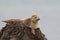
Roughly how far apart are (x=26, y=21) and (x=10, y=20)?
301 millimetres

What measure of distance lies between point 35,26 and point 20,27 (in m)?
0.31

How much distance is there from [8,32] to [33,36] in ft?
1.59

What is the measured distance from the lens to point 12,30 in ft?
47.8

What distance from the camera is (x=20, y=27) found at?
14.6 metres

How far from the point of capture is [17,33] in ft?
47.7

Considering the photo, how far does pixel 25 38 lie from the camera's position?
573 inches

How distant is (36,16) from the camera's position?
14734 mm

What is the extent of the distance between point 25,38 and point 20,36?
103mm

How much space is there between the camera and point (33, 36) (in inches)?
576

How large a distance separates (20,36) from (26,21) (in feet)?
1.16

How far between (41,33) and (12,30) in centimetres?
57

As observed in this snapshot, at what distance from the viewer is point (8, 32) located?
14508 mm

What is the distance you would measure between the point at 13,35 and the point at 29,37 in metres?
0.31

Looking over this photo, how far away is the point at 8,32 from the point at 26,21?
0.45 m
